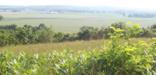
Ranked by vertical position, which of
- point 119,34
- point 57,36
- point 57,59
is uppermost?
point 119,34

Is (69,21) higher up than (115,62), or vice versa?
(115,62)

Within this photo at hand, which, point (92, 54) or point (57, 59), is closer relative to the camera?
point (92, 54)

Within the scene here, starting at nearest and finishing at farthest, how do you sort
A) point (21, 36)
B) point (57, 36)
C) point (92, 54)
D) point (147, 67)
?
point (147, 67) < point (92, 54) < point (21, 36) < point (57, 36)

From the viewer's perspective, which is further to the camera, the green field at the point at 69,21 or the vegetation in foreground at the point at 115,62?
the green field at the point at 69,21

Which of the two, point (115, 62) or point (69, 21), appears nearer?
point (115, 62)

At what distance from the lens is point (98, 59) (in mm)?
3602

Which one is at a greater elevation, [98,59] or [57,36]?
[98,59]

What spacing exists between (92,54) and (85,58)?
94 millimetres

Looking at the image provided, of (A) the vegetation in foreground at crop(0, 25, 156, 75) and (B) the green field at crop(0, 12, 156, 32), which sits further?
(B) the green field at crop(0, 12, 156, 32)

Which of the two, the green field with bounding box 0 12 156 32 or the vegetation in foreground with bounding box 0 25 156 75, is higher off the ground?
the vegetation in foreground with bounding box 0 25 156 75

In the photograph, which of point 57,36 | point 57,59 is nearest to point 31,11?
point 57,36

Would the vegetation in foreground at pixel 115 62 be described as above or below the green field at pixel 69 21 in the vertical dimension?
above

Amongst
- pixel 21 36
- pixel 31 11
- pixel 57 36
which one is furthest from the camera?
pixel 31 11

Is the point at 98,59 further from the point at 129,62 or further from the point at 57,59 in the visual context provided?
the point at 57,59
